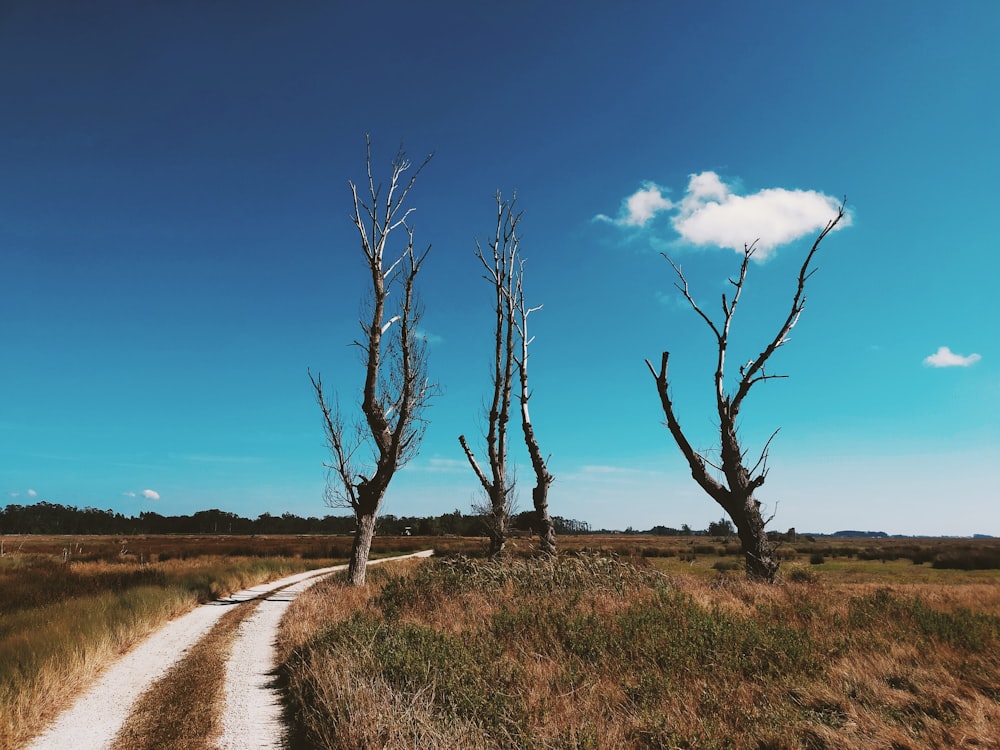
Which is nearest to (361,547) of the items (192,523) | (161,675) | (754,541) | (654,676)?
(161,675)

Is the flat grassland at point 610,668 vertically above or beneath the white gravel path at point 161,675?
above

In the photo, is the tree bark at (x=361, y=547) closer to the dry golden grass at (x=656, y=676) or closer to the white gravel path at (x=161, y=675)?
the white gravel path at (x=161, y=675)

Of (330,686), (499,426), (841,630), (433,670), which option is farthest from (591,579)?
(499,426)

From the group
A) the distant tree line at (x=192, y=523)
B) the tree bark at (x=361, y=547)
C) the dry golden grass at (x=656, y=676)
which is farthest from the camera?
the distant tree line at (x=192, y=523)

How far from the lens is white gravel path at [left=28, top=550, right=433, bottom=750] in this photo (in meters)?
6.07

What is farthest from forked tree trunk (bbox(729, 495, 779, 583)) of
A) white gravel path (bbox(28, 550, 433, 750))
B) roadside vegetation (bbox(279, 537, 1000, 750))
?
white gravel path (bbox(28, 550, 433, 750))

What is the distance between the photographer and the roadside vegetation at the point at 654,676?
4707 millimetres

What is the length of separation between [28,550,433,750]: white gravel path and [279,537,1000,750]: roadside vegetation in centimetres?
40

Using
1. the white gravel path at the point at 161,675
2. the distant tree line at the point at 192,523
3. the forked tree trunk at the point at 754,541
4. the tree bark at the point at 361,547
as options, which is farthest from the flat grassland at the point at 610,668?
the distant tree line at the point at 192,523

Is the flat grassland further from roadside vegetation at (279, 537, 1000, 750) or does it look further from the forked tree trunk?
the forked tree trunk

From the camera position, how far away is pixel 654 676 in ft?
20.1

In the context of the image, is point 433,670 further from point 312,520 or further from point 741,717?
point 312,520

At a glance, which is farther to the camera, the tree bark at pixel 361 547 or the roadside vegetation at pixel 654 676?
the tree bark at pixel 361 547

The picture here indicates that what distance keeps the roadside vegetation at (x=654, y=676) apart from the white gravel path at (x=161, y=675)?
0.40 meters
